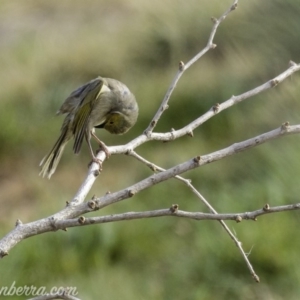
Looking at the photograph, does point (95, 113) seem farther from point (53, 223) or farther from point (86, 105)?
point (53, 223)

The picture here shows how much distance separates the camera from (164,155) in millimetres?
6102

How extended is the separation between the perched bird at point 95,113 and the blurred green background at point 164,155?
1057mm

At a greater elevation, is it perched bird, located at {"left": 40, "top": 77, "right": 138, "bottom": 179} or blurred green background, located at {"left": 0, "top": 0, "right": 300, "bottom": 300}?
blurred green background, located at {"left": 0, "top": 0, "right": 300, "bottom": 300}

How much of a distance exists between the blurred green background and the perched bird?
3.47 ft

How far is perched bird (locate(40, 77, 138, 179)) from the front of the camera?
11.3 ft

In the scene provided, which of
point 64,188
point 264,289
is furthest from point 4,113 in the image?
point 264,289

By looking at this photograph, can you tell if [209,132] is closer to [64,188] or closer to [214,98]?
[214,98]

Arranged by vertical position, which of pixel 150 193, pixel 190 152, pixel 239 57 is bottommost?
pixel 150 193

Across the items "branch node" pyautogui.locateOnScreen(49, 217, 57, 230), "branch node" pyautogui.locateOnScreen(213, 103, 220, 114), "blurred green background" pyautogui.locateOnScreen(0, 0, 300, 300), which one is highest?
"blurred green background" pyautogui.locateOnScreen(0, 0, 300, 300)

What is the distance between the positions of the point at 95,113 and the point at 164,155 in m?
2.62

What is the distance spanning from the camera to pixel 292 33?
6.48m

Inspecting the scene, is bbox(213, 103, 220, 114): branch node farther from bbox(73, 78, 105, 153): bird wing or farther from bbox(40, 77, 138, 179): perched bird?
bbox(73, 78, 105, 153): bird wing

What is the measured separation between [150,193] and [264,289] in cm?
122

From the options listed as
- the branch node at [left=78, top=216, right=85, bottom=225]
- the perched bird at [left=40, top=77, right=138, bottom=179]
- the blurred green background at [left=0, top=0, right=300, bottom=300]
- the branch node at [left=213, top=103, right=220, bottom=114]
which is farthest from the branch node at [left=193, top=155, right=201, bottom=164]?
the blurred green background at [left=0, top=0, right=300, bottom=300]
